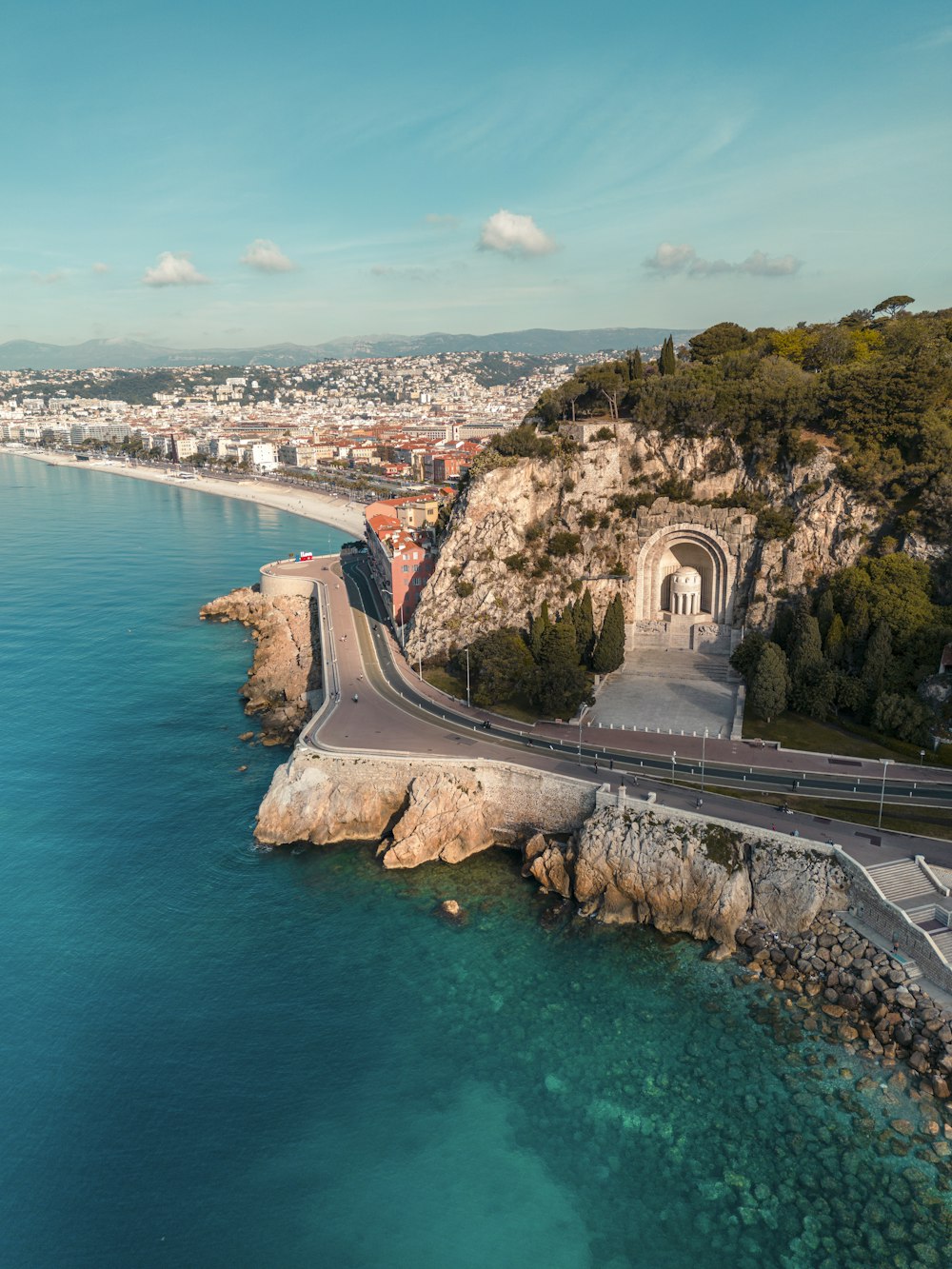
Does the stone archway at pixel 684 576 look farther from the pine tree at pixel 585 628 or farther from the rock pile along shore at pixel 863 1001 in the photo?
the rock pile along shore at pixel 863 1001

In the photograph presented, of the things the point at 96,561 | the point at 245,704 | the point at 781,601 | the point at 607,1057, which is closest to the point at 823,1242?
the point at 607,1057

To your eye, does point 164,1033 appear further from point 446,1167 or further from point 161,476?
point 161,476

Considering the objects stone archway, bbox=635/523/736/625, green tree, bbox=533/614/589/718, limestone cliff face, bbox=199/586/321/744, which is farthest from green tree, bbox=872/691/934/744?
limestone cliff face, bbox=199/586/321/744

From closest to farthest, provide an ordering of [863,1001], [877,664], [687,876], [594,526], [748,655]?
[863,1001], [687,876], [877,664], [748,655], [594,526]

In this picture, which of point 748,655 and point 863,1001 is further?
point 748,655

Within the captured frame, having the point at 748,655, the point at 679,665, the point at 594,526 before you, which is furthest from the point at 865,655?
the point at 594,526

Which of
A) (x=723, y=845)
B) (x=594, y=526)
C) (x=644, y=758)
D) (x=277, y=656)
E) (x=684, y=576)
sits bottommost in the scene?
(x=277, y=656)

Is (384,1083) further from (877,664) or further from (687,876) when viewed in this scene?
(877,664)
